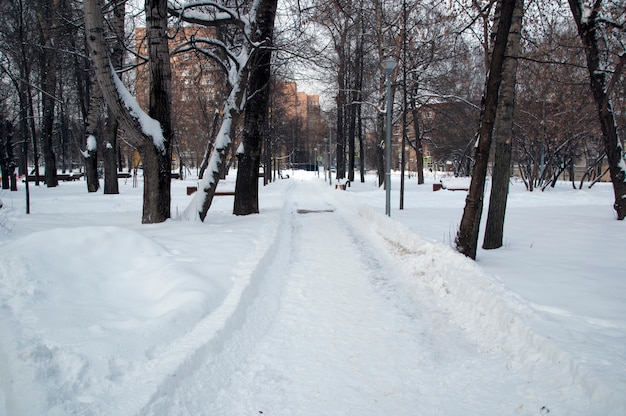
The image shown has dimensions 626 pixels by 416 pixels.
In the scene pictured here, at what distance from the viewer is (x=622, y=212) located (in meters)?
10.6

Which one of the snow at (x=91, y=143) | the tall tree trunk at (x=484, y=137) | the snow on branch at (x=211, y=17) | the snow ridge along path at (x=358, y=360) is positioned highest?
the snow on branch at (x=211, y=17)

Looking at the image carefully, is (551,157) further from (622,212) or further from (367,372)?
(367,372)

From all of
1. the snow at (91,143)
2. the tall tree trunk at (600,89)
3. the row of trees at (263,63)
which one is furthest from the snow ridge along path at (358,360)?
the snow at (91,143)

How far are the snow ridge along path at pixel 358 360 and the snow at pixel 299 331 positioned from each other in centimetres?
2

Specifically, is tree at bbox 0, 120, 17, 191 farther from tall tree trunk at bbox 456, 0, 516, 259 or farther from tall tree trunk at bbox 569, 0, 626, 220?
tall tree trunk at bbox 569, 0, 626, 220

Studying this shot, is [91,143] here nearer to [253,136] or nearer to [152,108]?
[253,136]

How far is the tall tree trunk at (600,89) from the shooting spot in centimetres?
920

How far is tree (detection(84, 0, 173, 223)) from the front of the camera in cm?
788

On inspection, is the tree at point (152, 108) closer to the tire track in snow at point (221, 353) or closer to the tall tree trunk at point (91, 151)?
the tire track in snow at point (221, 353)

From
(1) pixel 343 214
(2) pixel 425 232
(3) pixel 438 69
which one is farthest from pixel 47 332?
(3) pixel 438 69

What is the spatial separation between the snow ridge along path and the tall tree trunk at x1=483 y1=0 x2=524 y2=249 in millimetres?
2469

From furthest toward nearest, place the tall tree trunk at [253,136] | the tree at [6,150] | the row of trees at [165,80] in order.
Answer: the tree at [6,150] → the tall tree trunk at [253,136] → the row of trees at [165,80]

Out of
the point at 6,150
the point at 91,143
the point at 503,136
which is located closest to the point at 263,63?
the point at 503,136

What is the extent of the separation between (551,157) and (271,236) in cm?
2119
